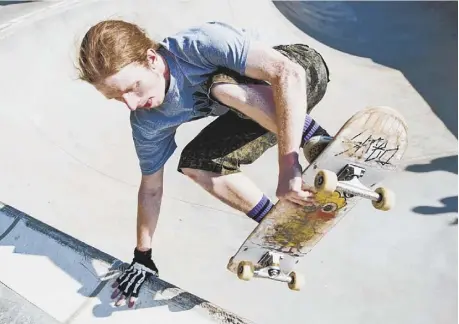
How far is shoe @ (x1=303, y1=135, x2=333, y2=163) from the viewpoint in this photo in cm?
330

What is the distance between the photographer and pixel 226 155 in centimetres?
362

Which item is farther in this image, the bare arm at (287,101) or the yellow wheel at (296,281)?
the yellow wheel at (296,281)

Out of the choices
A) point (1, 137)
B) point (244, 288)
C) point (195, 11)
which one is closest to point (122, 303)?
point (244, 288)

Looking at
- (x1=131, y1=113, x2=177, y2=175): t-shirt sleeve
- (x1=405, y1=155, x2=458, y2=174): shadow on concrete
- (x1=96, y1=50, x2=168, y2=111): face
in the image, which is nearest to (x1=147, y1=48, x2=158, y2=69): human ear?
(x1=96, y1=50, x2=168, y2=111): face

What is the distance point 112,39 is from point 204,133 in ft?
3.16

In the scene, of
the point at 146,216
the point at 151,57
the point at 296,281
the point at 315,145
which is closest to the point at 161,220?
the point at 146,216

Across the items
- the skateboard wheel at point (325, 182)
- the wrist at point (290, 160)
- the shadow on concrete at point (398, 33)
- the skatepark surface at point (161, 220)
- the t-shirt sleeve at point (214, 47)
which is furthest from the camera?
the shadow on concrete at point (398, 33)

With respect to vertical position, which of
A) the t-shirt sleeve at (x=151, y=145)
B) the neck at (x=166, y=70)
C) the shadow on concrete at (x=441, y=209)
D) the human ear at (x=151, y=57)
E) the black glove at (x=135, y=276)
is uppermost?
the human ear at (x=151, y=57)

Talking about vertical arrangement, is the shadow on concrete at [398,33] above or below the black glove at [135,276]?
below

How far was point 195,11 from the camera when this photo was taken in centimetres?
839

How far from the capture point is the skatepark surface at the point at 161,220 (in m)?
3.53

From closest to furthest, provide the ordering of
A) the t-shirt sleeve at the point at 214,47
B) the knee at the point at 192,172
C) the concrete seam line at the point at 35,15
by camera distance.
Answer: the t-shirt sleeve at the point at 214,47
the knee at the point at 192,172
the concrete seam line at the point at 35,15

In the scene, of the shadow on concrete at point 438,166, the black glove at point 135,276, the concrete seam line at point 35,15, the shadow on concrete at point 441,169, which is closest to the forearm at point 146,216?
the black glove at point 135,276

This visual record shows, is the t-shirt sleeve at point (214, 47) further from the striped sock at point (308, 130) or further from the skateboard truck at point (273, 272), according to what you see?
the skateboard truck at point (273, 272)
